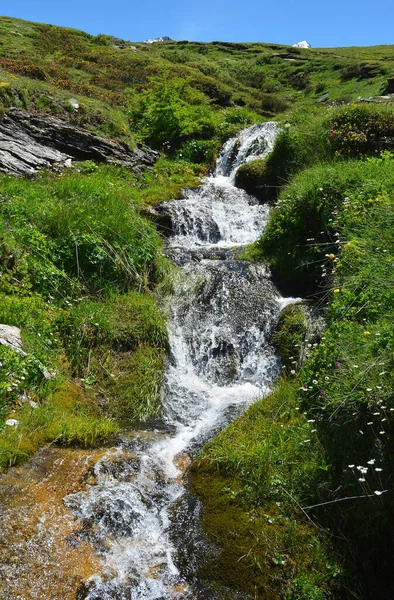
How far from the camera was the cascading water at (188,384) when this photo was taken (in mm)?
4027

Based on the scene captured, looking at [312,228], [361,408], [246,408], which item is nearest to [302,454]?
[361,408]

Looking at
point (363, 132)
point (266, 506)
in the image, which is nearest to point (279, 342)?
point (266, 506)

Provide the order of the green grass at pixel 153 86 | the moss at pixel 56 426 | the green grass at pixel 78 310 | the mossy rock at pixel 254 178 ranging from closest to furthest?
the moss at pixel 56 426, the green grass at pixel 78 310, the mossy rock at pixel 254 178, the green grass at pixel 153 86

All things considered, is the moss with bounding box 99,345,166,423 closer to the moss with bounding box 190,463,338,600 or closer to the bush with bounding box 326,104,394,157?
the moss with bounding box 190,463,338,600

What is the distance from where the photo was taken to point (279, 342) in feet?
25.4

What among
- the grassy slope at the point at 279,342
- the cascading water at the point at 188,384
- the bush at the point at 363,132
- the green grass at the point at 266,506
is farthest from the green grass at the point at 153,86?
the green grass at the point at 266,506

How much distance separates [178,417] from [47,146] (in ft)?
33.8

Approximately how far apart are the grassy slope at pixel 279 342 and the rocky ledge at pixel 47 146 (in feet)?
2.56

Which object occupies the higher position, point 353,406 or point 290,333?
point 353,406

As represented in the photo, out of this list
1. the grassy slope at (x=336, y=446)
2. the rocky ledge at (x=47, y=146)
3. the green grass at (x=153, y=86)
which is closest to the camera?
the grassy slope at (x=336, y=446)

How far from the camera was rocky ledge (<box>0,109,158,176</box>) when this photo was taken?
486 inches

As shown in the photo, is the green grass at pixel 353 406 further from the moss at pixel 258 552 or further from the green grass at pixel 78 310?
the green grass at pixel 78 310

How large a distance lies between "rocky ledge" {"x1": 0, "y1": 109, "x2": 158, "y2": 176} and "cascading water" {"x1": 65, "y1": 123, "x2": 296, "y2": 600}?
3112 mm

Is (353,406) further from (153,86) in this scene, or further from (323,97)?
(323,97)
